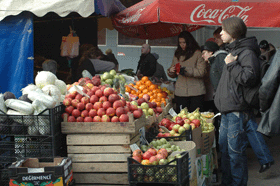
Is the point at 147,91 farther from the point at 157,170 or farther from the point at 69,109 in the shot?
the point at 157,170

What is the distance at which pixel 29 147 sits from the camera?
13.3 feet

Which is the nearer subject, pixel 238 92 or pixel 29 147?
pixel 29 147

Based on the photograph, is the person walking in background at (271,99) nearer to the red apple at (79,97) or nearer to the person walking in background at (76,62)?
the red apple at (79,97)

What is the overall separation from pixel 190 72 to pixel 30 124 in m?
3.59

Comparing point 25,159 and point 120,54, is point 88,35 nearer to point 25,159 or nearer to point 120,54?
point 120,54

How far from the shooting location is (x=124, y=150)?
13.4ft

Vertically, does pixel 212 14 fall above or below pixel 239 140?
above

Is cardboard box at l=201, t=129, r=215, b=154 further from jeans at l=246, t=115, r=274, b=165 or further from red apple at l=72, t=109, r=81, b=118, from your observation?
red apple at l=72, t=109, r=81, b=118

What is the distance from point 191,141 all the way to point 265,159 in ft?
3.48

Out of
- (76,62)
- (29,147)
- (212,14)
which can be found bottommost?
(29,147)

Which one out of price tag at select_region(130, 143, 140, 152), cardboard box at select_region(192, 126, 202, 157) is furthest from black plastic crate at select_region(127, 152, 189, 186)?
cardboard box at select_region(192, 126, 202, 157)

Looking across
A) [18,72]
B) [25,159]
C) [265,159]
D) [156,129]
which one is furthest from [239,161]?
[18,72]

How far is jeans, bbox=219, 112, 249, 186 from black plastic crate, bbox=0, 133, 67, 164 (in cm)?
206

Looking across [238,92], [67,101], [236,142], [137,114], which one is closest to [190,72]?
[238,92]
